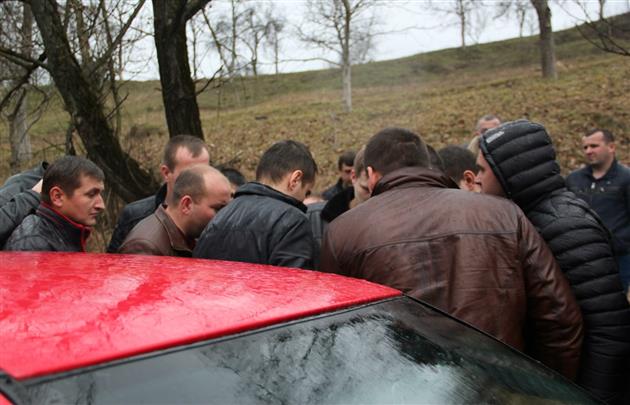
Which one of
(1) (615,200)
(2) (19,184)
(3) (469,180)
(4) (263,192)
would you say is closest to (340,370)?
(4) (263,192)

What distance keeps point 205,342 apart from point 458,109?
21.6 metres

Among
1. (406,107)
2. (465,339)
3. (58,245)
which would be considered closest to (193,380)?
(465,339)

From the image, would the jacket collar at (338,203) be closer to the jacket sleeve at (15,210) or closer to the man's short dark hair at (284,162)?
the man's short dark hair at (284,162)

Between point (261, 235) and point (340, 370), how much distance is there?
5.02 feet

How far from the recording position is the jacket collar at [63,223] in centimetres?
326

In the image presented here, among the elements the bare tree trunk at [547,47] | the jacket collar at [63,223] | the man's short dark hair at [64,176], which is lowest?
the jacket collar at [63,223]

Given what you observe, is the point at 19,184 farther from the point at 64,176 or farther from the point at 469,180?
the point at 469,180

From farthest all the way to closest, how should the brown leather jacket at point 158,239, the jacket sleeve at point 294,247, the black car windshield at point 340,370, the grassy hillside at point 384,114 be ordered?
the grassy hillside at point 384,114 → the brown leather jacket at point 158,239 → the jacket sleeve at point 294,247 → the black car windshield at point 340,370

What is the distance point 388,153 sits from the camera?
2.72 m

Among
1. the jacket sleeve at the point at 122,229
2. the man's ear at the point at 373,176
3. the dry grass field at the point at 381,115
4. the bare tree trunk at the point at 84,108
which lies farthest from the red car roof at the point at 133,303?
the dry grass field at the point at 381,115

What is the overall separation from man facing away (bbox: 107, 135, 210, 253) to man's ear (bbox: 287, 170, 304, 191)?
1.37 m

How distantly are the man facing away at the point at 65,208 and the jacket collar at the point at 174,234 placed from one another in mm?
378

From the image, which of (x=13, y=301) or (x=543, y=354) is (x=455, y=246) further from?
(x=13, y=301)

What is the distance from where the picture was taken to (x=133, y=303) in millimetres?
1365
